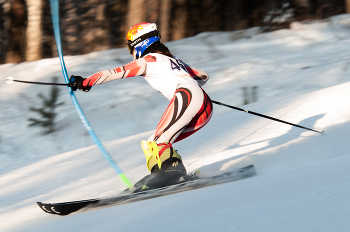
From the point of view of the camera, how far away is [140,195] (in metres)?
2.32

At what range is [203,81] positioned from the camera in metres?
2.76

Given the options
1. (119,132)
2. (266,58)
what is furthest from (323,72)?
(119,132)

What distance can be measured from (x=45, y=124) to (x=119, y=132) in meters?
1.55

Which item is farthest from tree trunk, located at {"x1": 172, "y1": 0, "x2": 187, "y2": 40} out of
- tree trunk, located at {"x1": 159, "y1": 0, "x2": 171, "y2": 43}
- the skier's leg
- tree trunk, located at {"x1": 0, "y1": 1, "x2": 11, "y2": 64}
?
the skier's leg

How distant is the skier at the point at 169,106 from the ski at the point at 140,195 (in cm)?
7

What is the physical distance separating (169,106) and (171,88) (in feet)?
0.44

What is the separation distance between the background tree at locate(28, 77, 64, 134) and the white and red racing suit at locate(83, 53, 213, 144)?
5.00m

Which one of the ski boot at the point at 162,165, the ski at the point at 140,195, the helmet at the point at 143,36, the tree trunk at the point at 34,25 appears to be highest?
the tree trunk at the point at 34,25

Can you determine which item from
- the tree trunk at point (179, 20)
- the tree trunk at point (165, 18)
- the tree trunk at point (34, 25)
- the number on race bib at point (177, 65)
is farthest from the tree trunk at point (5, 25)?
the number on race bib at point (177, 65)

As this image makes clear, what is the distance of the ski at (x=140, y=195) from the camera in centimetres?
222

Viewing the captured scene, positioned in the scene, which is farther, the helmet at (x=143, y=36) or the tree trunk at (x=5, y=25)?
the tree trunk at (x=5, y=25)

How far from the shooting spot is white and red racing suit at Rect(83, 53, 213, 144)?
2.34 meters

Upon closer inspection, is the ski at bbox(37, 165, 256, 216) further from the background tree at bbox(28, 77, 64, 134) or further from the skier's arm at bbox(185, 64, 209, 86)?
the background tree at bbox(28, 77, 64, 134)

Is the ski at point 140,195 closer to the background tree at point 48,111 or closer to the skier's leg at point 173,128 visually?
the skier's leg at point 173,128
